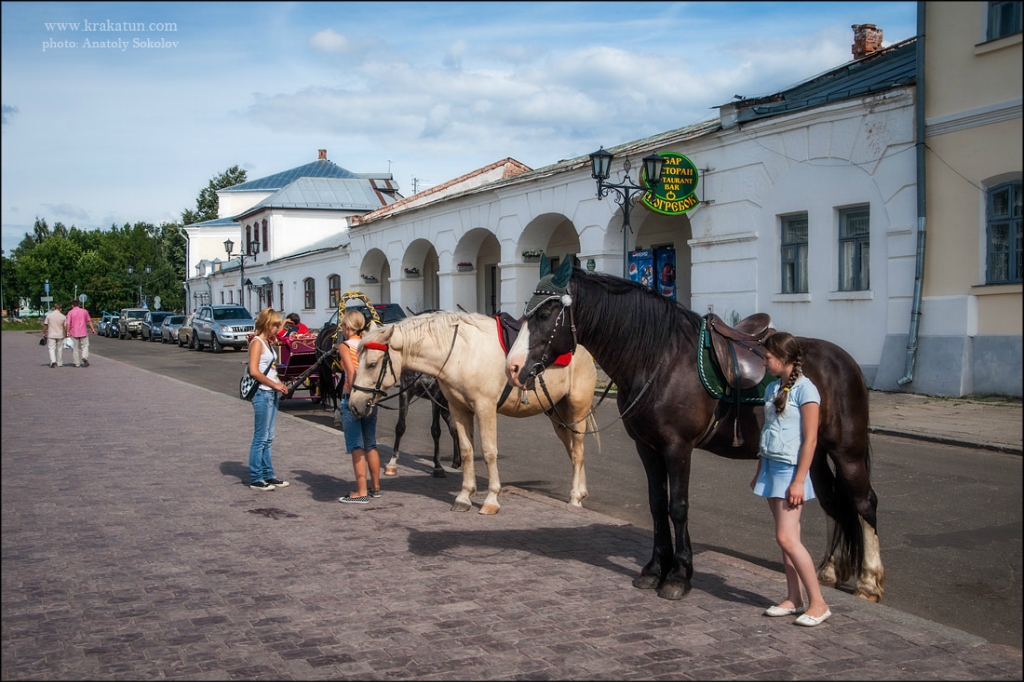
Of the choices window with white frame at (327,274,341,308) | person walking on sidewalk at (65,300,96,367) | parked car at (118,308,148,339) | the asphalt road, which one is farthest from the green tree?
the asphalt road

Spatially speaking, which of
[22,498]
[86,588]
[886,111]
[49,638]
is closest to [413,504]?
[86,588]

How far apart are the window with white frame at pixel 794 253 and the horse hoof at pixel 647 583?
46.5ft

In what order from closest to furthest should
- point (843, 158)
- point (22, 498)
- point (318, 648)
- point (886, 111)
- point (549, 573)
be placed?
point (22, 498) → point (318, 648) → point (549, 573) → point (886, 111) → point (843, 158)

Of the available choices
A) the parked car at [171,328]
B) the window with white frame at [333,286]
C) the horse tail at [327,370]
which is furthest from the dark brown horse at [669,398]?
the parked car at [171,328]

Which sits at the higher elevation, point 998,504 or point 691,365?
point 691,365

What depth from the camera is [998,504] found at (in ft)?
25.5

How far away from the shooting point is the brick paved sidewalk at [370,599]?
4.01 m

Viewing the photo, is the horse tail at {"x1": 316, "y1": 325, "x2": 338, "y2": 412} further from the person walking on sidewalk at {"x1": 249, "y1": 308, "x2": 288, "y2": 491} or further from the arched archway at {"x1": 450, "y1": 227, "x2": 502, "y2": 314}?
the arched archway at {"x1": 450, "y1": 227, "x2": 502, "y2": 314}

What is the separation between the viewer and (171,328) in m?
46.8

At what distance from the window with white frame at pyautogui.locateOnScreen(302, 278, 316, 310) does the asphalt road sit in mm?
33019

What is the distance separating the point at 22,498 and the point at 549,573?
3.13m

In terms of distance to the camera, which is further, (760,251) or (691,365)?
(760,251)

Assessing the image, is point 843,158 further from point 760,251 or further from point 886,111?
point 760,251

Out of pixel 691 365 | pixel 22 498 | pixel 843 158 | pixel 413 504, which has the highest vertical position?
pixel 843 158
